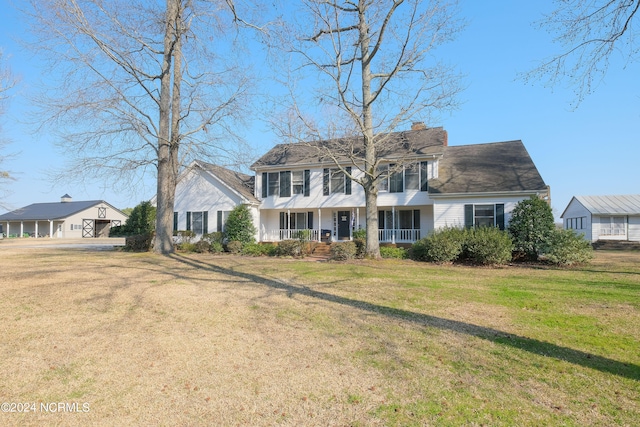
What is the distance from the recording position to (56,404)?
3.62 metres

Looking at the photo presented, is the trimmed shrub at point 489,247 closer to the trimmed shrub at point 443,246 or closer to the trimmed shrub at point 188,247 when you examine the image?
the trimmed shrub at point 443,246

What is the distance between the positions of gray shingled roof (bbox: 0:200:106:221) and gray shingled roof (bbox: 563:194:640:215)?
60.9 meters

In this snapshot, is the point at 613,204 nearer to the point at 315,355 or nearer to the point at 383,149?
the point at 383,149

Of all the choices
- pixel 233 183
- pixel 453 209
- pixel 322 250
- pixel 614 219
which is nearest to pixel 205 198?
pixel 233 183

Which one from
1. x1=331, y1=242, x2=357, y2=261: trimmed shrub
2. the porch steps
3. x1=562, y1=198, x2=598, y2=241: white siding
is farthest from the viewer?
x1=562, y1=198, x2=598, y2=241: white siding

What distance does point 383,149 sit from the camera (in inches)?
846

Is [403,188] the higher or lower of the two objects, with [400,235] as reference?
higher

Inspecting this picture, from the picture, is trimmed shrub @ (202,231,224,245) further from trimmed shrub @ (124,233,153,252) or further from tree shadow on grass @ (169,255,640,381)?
tree shadow on grass @ (169,255,640,381)

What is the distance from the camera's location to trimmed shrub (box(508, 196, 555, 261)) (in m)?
15.7

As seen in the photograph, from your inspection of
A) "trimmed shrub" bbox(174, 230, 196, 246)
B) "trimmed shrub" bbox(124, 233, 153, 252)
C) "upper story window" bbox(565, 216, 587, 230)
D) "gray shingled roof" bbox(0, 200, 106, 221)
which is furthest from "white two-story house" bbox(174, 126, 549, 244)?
"gray shingled roof" bbox(0, 200, 106, 221)

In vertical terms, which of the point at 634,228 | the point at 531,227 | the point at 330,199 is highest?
the point at 330,199

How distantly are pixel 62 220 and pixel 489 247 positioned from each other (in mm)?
54477

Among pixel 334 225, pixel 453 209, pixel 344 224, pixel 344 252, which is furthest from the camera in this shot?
pixel 334 225

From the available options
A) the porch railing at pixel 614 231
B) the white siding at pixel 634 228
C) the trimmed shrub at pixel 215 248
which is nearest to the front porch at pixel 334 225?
the trimmed shrub at pixel 215 248
